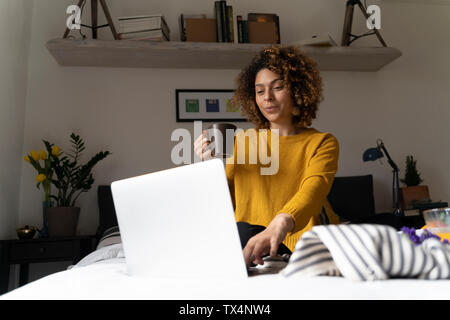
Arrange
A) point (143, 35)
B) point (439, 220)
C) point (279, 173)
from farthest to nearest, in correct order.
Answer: point (143, 35)
point (279, 173)
point (439, 220)

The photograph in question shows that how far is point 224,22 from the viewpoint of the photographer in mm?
3199

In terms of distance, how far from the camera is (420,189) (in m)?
3.24

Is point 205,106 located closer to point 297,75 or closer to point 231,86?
point 231,86

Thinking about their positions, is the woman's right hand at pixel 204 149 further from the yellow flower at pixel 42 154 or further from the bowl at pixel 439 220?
the yellow flower at pixel 42 154

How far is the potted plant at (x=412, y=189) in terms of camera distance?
10.5 feet

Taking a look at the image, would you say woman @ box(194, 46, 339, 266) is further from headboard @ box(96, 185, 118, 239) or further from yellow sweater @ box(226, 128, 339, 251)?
headboard @ box(96, 185, 118, 239)

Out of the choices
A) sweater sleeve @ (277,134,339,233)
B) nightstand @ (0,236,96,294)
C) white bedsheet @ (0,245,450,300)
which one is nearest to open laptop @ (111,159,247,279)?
white bedsheet @ (0,245,450,300)

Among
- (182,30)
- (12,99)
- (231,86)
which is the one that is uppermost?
(182,30)

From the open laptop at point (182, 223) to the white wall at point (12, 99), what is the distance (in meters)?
2.30

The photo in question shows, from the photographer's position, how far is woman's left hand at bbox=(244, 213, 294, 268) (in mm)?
876

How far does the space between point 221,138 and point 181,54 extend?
6.72 ft

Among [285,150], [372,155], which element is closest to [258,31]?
[372,155]

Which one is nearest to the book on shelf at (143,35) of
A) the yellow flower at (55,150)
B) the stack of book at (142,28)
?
the stack of book at (142,28)

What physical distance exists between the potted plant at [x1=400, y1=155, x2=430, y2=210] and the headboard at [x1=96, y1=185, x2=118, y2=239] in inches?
81.6
